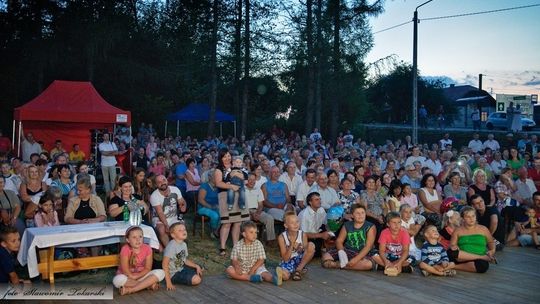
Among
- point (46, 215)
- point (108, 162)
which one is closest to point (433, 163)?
point (108, 162)

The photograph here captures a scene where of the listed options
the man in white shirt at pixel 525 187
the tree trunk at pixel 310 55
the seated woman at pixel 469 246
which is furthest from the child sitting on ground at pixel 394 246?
the tree trunk at pixel 310 55

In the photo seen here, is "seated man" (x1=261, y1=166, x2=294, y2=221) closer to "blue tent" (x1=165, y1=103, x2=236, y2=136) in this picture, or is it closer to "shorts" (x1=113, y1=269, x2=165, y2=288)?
"shorts" (x1=113, y1=269, x2=165, y2=288)

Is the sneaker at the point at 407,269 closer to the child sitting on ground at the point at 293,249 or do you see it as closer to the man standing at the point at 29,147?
the child sitting on ground at the point at 293,249

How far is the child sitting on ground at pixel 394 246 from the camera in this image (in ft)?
19.3

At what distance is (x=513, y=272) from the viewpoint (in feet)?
20.1

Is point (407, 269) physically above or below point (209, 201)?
below

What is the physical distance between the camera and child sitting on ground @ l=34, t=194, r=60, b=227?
580 cm

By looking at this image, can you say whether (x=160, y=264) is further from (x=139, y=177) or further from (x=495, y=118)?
(x=495, y=118)

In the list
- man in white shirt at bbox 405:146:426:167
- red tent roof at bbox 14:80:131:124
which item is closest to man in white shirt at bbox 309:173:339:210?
man in white shirt at bbox 405:146:426:167

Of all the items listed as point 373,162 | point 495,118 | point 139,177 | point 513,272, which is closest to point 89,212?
point 139,177

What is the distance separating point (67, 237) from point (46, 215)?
3.23 feet

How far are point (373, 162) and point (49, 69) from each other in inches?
612

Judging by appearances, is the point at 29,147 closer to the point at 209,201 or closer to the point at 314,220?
the point at 209,201

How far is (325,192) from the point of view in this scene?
24.8ft
